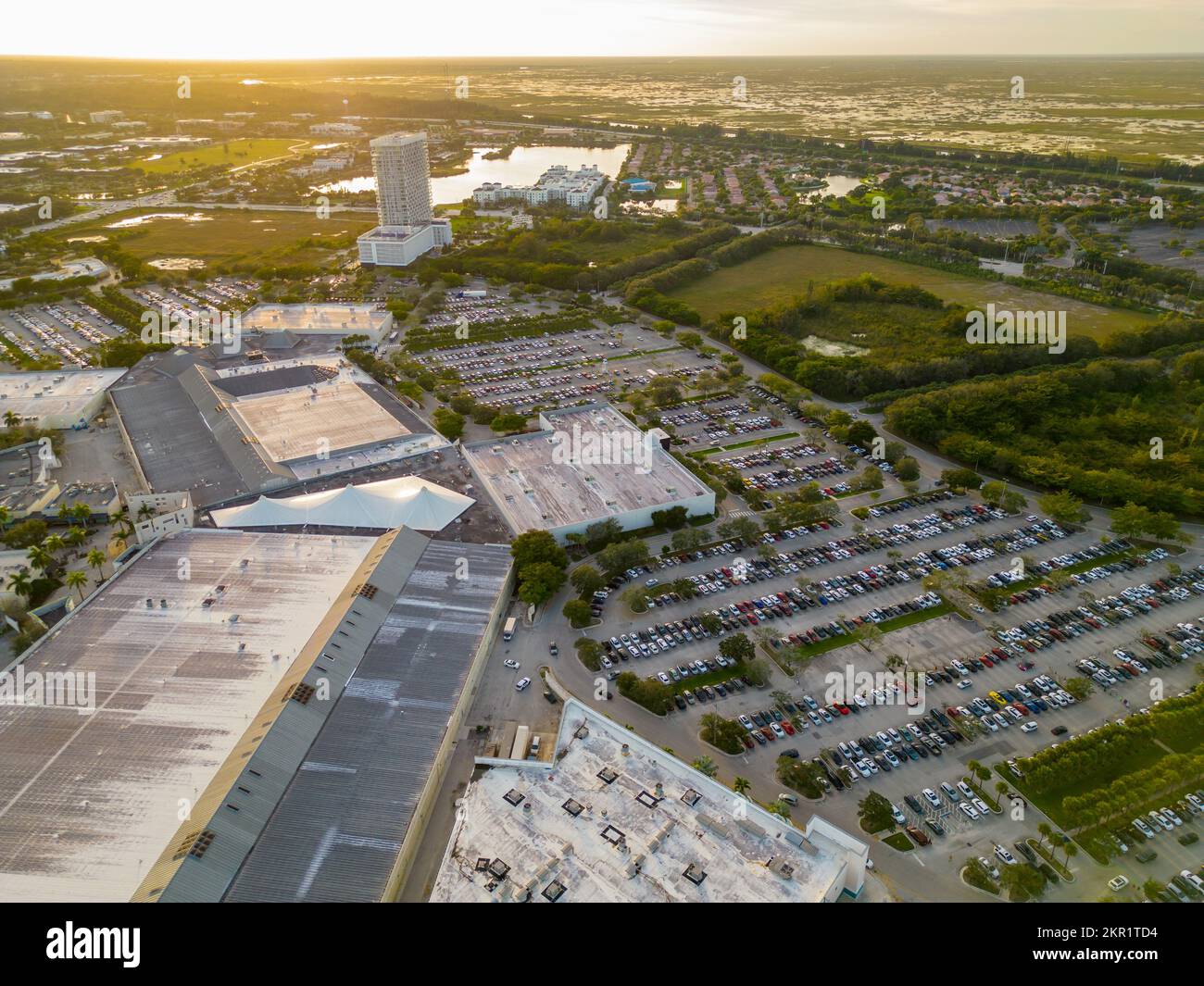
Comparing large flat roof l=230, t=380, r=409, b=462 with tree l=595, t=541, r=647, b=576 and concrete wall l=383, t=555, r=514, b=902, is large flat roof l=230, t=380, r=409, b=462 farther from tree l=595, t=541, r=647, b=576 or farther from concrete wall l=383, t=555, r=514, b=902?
tree l=595, t=541, r=647, b=576

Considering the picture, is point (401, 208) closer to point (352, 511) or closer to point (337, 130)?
point (352, 511)

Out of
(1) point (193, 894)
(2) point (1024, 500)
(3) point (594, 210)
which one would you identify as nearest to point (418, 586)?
(1) point (193, 894)

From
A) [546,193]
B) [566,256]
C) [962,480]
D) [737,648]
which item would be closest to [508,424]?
[737,648]

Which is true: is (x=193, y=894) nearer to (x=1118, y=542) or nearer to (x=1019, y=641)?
(x=1019, y=641)

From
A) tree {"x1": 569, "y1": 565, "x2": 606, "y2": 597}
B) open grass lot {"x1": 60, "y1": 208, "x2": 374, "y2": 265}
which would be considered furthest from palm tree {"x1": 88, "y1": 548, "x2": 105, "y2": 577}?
open grass lot {"x1": 60, "y1": 208, "x2": 374, "y2": 265}

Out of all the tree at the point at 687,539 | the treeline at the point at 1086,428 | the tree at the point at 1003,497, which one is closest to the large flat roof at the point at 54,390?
the tree at the point at 687,539

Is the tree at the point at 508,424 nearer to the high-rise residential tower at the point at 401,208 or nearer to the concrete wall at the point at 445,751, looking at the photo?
the concrete wall at the point at 445,751
